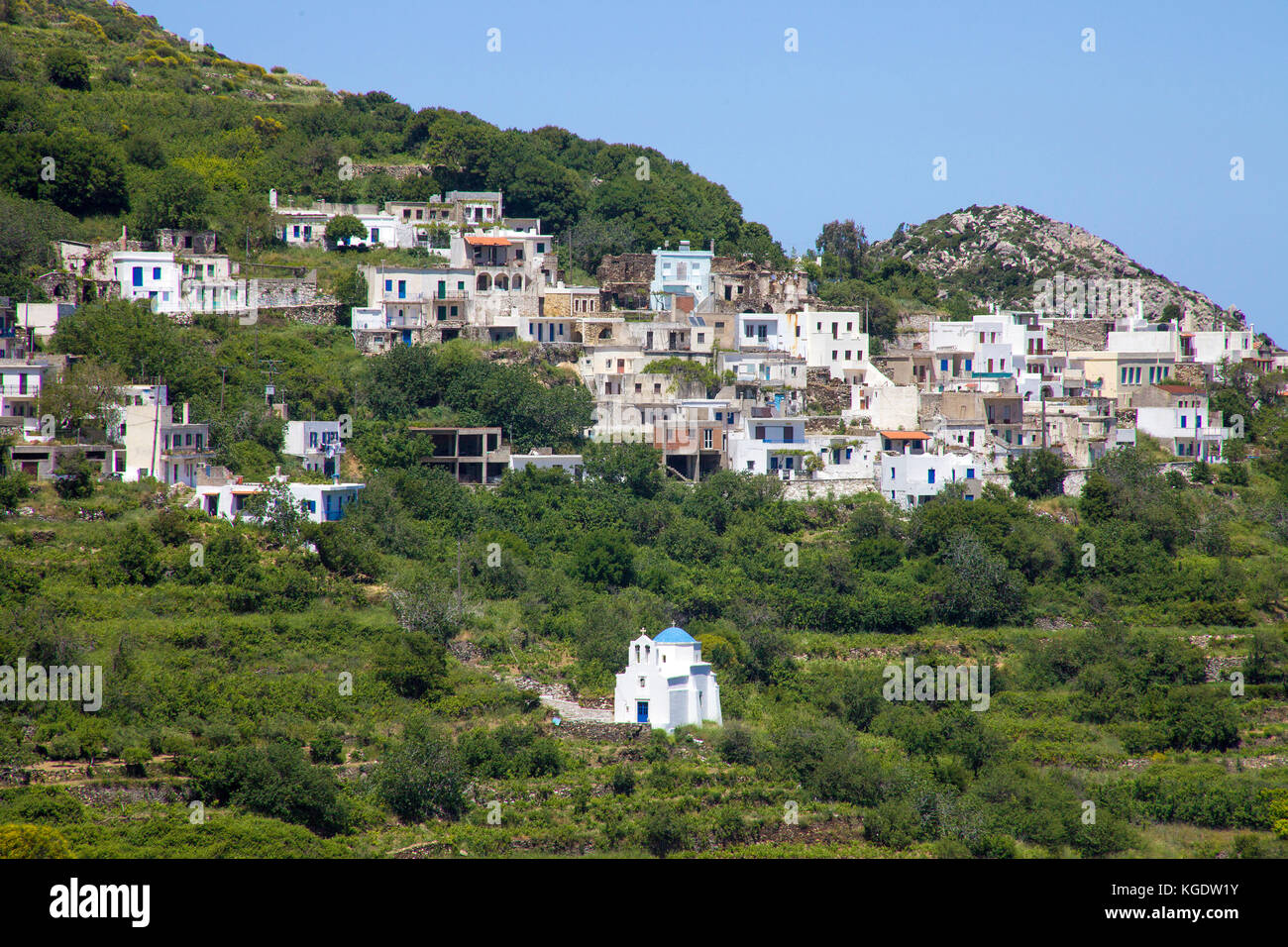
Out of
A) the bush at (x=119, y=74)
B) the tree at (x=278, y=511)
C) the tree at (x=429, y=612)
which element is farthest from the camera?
the bush at (x=119, y=74)

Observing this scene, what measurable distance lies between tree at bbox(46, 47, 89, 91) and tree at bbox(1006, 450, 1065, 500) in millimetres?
46319

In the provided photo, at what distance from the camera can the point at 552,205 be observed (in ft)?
221

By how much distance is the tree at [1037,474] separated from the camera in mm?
51281

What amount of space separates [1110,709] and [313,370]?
26160 mm

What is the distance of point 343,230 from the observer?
59.3 meters

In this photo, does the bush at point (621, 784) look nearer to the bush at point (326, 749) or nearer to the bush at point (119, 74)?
the bush at point (326, 749)

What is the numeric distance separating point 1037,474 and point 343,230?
27.3 meters

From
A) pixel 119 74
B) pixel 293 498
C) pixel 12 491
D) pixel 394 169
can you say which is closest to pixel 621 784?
pixel 293 498

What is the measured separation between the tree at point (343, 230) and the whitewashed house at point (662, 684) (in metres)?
27.7

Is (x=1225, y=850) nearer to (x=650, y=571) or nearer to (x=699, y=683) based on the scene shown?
(x=699, y=683)

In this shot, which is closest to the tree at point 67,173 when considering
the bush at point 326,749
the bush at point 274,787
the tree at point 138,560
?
the tree at point 138,560

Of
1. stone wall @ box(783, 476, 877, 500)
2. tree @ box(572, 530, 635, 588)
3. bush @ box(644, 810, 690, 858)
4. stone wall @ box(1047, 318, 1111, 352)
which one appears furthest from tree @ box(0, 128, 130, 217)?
stone wall @ box(1047, 318, 1111, 352)

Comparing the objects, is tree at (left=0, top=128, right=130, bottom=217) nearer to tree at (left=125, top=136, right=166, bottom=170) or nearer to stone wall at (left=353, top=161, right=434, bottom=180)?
tree at (left=125, top=136, right=166, bottom=170)
